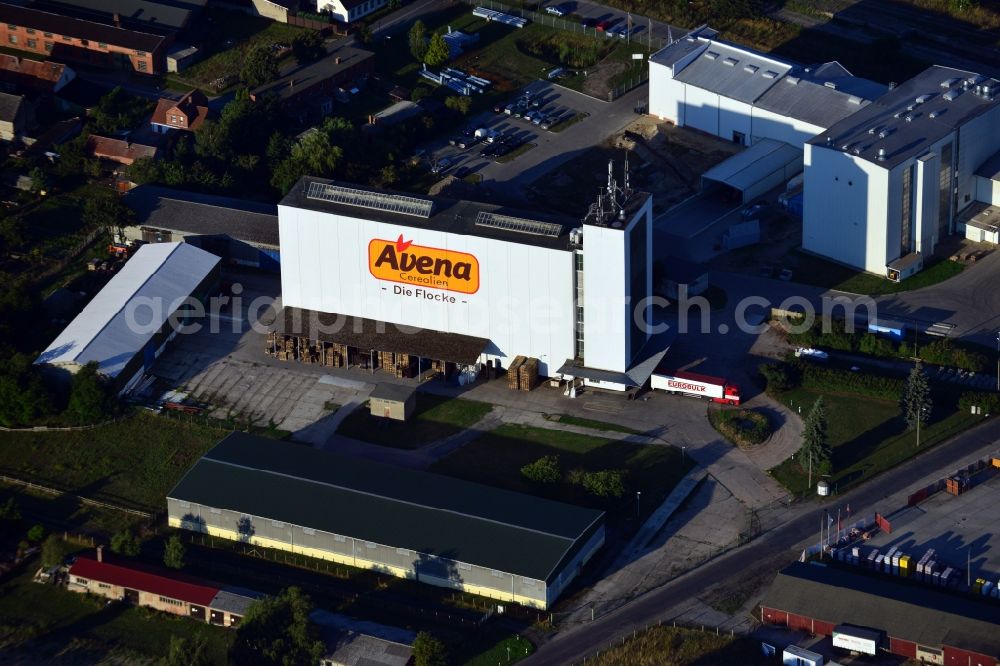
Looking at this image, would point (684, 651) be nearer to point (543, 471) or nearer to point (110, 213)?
point (543, 471)

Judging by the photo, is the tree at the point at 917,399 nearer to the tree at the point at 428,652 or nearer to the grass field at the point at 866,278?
the grass field at the point at 866,278

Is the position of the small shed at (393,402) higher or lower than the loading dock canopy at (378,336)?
lower

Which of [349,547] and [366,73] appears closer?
[349,547]

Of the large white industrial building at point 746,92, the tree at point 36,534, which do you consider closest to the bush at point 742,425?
the large white industrial building at point 746,92

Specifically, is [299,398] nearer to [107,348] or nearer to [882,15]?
[107,348]

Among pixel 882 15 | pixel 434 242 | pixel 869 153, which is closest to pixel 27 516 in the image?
pixel 434 242
